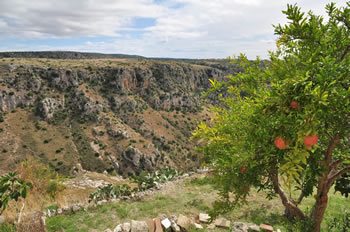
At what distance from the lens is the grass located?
426 inches

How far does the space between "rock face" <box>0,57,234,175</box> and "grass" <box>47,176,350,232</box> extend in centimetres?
6659

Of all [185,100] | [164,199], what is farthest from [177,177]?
[185,100]

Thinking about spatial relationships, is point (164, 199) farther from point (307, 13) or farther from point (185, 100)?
point (185, 100)

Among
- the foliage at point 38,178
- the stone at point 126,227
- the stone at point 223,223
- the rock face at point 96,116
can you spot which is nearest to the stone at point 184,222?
the stone at point 223,223

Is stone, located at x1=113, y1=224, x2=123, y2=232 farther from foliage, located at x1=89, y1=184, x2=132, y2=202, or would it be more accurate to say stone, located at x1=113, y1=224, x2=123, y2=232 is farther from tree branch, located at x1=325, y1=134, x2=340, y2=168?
tree branch, located at x1=325, y1=134, x2=340, y2=168

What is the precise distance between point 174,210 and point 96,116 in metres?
88.0

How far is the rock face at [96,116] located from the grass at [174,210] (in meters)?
66.6

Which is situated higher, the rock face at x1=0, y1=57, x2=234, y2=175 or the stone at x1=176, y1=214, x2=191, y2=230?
the stone at x1=176, y1=214, x2=191, y2=230

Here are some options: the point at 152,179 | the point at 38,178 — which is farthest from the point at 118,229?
the point at 152,179

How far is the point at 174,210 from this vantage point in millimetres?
12352

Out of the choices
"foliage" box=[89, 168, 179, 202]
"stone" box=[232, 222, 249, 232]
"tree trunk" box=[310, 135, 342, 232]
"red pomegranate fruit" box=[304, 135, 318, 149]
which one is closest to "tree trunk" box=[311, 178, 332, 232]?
"tree trunk" box=[310, 135, 342, 232]

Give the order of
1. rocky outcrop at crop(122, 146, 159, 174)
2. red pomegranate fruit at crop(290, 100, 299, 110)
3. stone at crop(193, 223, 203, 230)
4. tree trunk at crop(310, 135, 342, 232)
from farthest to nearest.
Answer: rocky outcrop at crop(122, 146, 159, 174)
stone at crop(193, 223, 203, 230)
tree trunk at crop(310, 135, 342, 232)
red pomegranate fruit at crop(290, 100, 299, 110)

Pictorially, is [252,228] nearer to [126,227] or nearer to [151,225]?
[151,225]

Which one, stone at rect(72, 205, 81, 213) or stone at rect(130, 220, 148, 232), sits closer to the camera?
stone at rect(130, 220, 148, 232)
